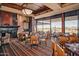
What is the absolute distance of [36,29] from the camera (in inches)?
101

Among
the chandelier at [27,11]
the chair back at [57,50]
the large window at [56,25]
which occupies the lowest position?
the chair back at [57,50]

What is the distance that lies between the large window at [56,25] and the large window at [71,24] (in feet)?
0.41

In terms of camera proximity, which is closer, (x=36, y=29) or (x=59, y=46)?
(x=59, y=46)

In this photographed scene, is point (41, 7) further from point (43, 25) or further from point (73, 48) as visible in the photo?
point (73, 48)

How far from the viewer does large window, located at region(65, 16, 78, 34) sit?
2.40 meters

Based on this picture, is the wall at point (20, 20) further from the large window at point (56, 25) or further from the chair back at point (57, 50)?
the chair back at point (57, 50)

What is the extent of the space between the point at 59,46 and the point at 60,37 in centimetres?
20

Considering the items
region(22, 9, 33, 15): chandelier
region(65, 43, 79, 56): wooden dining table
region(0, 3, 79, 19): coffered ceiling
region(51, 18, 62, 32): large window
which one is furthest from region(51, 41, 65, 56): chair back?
region(22, 9, 33, 15): chandelier

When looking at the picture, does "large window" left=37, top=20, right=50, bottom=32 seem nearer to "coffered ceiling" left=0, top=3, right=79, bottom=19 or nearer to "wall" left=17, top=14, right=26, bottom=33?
"coffered ceiling" left=0, top=3, right=79, bottom=19

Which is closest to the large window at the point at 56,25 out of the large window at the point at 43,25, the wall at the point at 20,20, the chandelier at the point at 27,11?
the large window at the point at 43,25

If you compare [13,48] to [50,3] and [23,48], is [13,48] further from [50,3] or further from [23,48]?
[50,3]

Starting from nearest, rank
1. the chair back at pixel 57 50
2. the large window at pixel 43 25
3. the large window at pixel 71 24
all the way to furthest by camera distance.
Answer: the chair back at pixel 57 50 < the large window at pixel 71 24 < the large window at pixel 43 25

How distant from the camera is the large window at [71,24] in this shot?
2.40 metres

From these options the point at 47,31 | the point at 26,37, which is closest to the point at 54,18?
the point at 47,31
